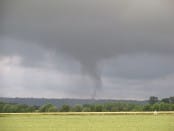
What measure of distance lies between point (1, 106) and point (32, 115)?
7.08 m

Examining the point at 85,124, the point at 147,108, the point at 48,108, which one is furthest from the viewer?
the point at 48,108

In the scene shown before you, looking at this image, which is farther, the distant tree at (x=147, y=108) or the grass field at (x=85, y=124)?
the distant tree at (x=147, y=108)

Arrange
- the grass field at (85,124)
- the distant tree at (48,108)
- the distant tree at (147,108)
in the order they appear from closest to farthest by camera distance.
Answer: the grass field at (85,124) < the distant tree at (147,108) < the distant tree at (48,108)

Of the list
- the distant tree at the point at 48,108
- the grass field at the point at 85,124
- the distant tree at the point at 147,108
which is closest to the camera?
the grass field at the point at 85,124

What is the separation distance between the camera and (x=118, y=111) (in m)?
22.9

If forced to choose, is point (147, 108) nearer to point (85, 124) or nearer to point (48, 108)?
point (48, 108)

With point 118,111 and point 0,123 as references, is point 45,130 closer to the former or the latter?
point 0,123

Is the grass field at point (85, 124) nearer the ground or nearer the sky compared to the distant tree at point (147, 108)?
nearer the ground

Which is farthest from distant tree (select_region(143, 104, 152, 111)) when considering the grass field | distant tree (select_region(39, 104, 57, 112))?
distant tree (select_region(39, 104, 57, 112))

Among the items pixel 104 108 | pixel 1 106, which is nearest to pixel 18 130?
pixel 1 106

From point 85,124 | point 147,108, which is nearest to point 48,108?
point 147,108

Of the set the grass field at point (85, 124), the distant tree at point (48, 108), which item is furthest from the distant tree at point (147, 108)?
the distant tree at point (48, 108)

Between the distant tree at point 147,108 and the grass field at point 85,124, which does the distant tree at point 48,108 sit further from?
the distant tree at point 147,108

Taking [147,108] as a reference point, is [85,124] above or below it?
below
